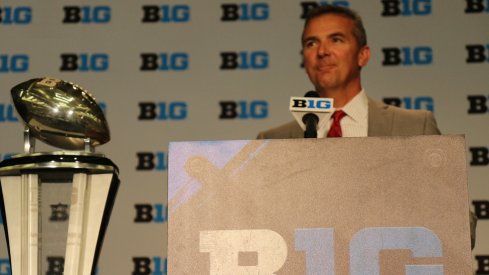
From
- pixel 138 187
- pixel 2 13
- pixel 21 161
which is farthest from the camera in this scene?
pixel 2 13

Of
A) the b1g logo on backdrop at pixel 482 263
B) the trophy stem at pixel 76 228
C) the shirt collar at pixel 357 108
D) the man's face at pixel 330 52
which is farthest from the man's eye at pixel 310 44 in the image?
the trophy stem at pixel 76 228

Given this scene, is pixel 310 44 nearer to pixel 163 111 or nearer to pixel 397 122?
pixel 397 122

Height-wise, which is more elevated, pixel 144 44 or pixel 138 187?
pixel 144 44

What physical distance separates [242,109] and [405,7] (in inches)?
34.8

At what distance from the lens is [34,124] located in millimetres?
1600

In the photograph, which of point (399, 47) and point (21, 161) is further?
point (399, 47)

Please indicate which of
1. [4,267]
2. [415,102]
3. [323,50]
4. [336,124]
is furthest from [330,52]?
[4,267]

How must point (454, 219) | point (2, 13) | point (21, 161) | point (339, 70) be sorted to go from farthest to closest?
point (2, 13) → point (339, 70) → point (21, 161) → point (454, 219)

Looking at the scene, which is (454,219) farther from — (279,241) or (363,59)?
(363,59)

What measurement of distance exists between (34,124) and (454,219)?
811 millimetres

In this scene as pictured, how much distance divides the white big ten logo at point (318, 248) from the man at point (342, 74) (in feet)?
4.79

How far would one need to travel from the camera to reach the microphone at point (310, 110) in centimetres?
173

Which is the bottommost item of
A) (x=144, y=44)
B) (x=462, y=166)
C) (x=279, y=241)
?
(x=279, y=241)

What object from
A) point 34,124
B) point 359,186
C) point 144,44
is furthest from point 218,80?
point 359,186
